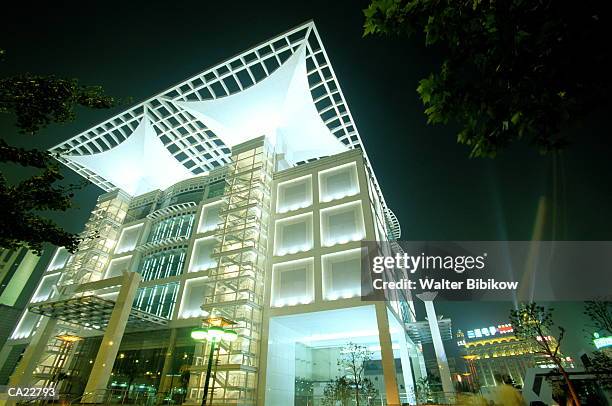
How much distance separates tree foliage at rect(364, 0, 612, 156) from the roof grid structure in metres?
24.9

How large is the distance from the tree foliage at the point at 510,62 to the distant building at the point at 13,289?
43.1m

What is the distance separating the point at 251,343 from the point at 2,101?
17.8 metres

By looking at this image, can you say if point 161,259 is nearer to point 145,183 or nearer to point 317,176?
point 145,183

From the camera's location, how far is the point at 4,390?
21469 mm

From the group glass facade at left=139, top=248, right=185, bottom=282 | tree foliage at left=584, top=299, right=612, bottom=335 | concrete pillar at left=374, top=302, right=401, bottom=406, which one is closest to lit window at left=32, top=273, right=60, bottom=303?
glass facade at left=139, top=248, right=185, bottom=282

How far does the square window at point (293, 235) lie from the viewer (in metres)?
24.7

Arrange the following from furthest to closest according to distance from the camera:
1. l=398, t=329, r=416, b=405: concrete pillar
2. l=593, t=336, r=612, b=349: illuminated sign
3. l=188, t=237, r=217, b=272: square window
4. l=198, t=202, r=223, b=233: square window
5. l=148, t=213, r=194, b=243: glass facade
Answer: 1. l=593, t=336, r=612, b=349: illuminated sign
2. l=148, t=213, r=194, b=243: glass facade
3. l=198, t=202, r=223, b=233: square window
4. l=188, t=237, r=217, b=272: square window
5. l=398, t=329, r=416, b=405: concrete pillar

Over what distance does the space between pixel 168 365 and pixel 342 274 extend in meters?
15.2

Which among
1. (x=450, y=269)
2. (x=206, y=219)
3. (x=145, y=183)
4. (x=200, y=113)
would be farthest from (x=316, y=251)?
(x=145, y=183)

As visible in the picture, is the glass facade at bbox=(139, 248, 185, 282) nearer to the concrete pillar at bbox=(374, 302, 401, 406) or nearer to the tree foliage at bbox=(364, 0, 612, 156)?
the concrete pillar at bbox=(374, 302, 401, 406)

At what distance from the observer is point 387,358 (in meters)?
17.6

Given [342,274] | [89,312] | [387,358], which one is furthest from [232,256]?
[387,358]

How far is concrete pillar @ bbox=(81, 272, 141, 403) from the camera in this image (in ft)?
59.5

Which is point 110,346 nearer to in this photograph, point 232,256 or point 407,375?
point 232,256
